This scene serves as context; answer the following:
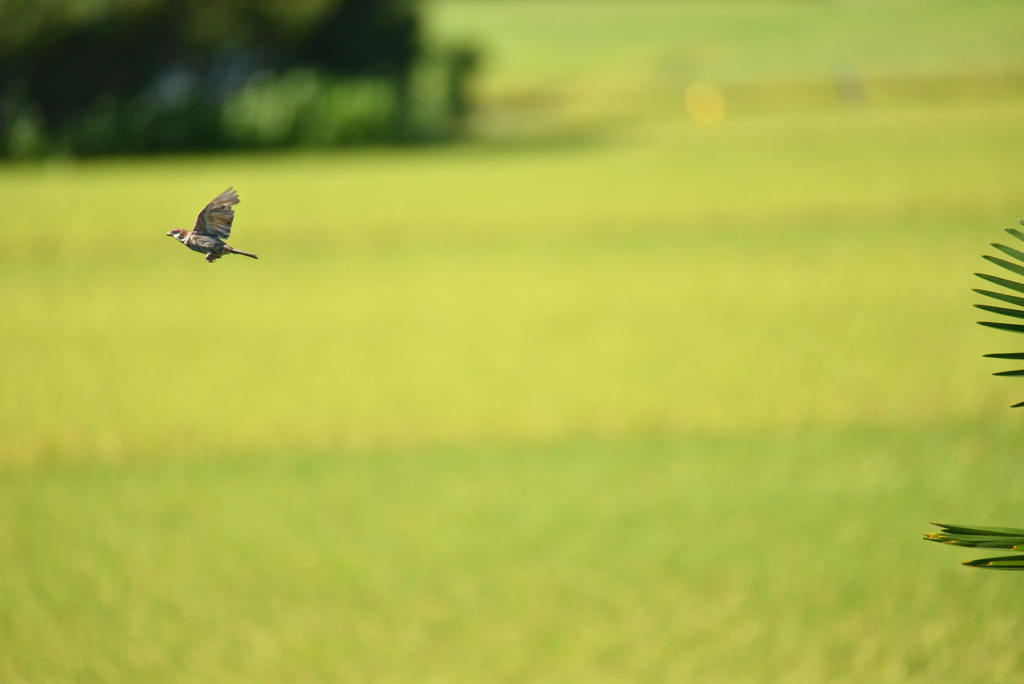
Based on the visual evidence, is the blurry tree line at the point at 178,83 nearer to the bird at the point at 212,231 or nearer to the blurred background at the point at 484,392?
the blurred background at the point at 484,392

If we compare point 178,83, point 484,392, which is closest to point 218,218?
point 484,392

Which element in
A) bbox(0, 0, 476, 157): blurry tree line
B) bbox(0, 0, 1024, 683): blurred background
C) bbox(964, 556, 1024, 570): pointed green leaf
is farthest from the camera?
bbox(0, 0, 476, 157): blurry tree line

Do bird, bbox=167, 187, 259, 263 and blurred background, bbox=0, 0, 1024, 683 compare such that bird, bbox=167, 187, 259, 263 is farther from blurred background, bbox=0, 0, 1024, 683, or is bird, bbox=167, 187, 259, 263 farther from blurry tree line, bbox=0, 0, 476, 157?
blurry tree line, bbox=0, 0, 476, 157

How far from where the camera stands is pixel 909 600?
324 centimetres

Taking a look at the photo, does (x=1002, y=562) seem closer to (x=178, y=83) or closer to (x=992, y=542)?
(x=992, y=542)

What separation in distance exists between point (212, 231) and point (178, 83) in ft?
44.4

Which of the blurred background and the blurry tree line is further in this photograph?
the blurry tree line

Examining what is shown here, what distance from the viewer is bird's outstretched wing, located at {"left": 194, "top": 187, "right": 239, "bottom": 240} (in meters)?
0.57

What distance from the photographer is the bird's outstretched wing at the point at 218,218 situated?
571 millimetres

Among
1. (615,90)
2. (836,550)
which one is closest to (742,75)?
(615,90)

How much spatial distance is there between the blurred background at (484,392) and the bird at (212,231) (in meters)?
2.58

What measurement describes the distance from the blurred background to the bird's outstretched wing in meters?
2.58

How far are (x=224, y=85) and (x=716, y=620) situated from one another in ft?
41.7

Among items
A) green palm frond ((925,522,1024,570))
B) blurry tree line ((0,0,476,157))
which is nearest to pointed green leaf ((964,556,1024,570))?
green palm frond ((925,522,1024,570))
